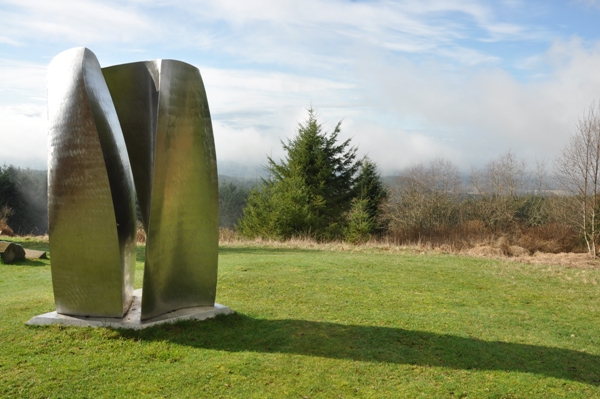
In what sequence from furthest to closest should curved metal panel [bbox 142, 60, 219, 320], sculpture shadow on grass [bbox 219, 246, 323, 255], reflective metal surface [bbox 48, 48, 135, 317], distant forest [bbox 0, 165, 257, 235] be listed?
distant forest [bbox 0, 165, 257, 235]
sculpture shadow on grass [bbox 219, 246, 323, 255]
curved metal panel [bbox 142, 60, 219, 320]
reflective metal surface [bbox 48, 48, 135, 317]

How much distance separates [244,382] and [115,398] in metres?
1.32

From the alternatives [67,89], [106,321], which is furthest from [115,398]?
[67,89]

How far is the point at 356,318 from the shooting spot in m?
8.16

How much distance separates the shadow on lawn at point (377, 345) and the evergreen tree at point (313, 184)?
72.6ft

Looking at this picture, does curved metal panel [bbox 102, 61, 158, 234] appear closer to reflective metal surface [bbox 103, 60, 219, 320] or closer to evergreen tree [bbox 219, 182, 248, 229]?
reflective metal surface [bbox 103, 60, 219, 320]

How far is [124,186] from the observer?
287 inches

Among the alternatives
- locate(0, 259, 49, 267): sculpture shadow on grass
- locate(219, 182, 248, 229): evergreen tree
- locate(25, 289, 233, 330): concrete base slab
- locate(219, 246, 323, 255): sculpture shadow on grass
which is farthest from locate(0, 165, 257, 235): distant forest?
locate(25, 289, 233, 330): concrete base slab

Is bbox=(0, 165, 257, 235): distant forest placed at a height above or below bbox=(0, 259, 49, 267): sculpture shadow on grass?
above

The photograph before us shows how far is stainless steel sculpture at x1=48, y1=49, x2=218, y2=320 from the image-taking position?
266 inches

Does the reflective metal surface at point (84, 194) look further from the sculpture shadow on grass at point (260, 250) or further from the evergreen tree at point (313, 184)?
the evergreen tree at point (313, 184)

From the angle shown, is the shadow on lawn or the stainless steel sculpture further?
the stainless steel sculpture

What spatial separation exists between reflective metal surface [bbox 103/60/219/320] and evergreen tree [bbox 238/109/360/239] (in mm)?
21627

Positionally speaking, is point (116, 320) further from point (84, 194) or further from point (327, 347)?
point (327, 347)

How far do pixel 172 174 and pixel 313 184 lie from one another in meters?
28.0
